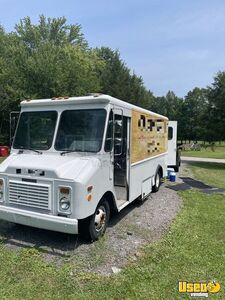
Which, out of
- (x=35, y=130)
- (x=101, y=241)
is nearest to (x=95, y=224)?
(x=101, y=241)

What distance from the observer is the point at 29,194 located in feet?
16.6

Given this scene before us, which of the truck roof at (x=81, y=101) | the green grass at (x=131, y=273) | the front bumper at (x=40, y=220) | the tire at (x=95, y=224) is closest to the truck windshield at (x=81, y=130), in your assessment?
the truck roof at (x=81, y=101)

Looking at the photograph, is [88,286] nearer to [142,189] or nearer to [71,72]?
[142,189]

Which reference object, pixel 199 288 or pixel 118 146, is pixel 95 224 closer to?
→ pixel 118 146

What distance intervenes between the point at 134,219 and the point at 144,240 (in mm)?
1240

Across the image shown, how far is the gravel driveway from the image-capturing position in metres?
4.70

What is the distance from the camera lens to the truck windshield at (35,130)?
5.80m

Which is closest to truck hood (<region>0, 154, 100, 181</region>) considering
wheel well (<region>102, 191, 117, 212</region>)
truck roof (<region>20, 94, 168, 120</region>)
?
wheel well (<region>102, 191, 117, 212</region>)

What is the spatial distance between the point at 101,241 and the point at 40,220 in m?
1.26

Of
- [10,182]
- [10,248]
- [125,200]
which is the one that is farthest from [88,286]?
[125,200]

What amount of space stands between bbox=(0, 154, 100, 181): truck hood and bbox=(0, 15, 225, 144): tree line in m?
17.5

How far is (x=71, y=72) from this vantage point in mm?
25906

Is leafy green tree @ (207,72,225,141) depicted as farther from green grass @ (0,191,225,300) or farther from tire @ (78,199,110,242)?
tire @ (78,199,110,242)

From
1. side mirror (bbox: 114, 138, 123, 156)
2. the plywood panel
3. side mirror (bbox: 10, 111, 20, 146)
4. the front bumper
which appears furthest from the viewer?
the plywood panel
